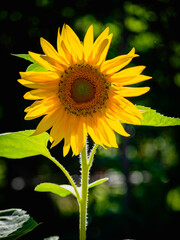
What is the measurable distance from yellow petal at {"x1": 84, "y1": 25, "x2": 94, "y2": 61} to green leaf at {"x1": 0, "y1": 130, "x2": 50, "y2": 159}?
199 millimetres

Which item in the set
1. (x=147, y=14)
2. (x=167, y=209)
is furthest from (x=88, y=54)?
(x=147, y=14)

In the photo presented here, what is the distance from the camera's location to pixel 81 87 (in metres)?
0.80

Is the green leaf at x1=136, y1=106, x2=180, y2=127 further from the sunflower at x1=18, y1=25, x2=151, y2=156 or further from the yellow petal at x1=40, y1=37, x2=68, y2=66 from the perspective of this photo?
the yellow petal at x1=40, y1=37, x2=68, y2=66

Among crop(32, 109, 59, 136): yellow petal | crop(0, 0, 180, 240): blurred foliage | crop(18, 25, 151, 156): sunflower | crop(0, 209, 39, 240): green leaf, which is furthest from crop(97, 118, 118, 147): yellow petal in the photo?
crop(0, 0, 180, 240): blurred foliage

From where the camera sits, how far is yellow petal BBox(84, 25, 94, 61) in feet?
2.00

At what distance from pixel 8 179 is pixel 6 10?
2181 mm

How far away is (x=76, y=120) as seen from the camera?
74cm

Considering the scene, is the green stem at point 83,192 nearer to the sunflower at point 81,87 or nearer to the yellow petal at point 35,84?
the sunflower at point 81,87

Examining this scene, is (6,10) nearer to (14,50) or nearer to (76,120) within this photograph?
(14,50)

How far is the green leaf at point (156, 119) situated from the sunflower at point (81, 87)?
0.02 m

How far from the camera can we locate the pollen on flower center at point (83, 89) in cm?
71

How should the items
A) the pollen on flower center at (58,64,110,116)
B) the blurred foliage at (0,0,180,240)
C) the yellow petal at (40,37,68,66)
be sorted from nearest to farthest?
the yellow petal at (40,37,68,66) < the pollen on flower center at (58,64,110,116) < the blurred foliage at (0,0,180,240)

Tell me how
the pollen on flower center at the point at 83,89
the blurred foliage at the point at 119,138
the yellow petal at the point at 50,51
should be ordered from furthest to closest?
1. the blurred foliage at the point at 119,138
2. the pollen on flower center at the point at 83,89
3. the yellow petal at the point at 50,51

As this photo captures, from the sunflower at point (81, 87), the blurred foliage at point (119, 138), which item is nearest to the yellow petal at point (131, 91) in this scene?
the sunflower at point (81, 87)
